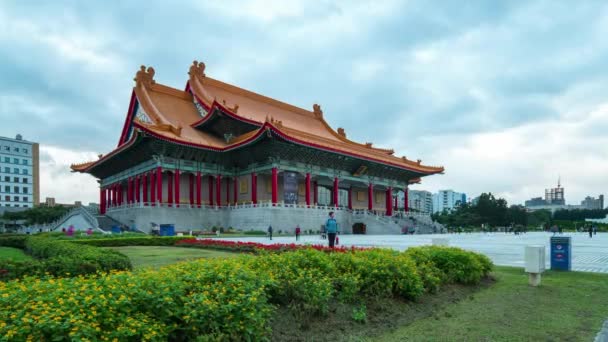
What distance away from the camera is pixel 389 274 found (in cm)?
663

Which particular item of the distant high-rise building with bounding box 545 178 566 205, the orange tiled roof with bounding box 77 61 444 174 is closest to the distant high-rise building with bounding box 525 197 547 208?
the distant high-rise building with bounding box 545 178 566 205

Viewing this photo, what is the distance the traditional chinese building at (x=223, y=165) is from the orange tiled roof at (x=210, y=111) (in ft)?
0.36

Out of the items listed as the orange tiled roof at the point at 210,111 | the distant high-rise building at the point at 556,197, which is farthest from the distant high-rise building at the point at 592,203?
the orange tiled roof at the point at 210,111

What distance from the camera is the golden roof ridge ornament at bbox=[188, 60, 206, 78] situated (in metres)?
42.2

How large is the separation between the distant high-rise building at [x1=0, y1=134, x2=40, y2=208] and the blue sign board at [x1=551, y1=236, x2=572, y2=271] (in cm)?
9498

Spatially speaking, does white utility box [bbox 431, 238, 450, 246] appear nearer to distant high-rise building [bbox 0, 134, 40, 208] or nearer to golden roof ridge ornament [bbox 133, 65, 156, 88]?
golden roof ridge ornament [bbox 133, 65, 156, 88]

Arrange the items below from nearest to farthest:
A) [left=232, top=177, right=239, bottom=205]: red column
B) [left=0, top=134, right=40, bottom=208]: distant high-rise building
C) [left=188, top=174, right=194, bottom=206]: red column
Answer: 1. [left=188, top=174, right=194, bottom=206]: red column
2. [left=232, top=177, right=239, bottom=205]: red column
3. [left=0, top=134, right=40, bottom=208]: distant high-rise building

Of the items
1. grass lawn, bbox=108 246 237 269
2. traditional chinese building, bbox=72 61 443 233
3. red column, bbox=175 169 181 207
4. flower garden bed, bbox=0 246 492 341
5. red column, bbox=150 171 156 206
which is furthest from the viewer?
red column, bbox=150 171 156 206

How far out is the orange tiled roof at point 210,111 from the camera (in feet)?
115

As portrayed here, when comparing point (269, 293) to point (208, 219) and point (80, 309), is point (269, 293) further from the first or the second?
point (208, 219)

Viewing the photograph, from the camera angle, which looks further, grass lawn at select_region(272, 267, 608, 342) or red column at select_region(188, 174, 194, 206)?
red column at select_region(188, 174, 194, 206)

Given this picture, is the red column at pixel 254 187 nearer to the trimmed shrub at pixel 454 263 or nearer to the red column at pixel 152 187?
the red column at pixel 152 187

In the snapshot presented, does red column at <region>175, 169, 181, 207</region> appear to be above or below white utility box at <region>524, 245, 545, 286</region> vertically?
above

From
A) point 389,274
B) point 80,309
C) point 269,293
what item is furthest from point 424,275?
point 80,309
